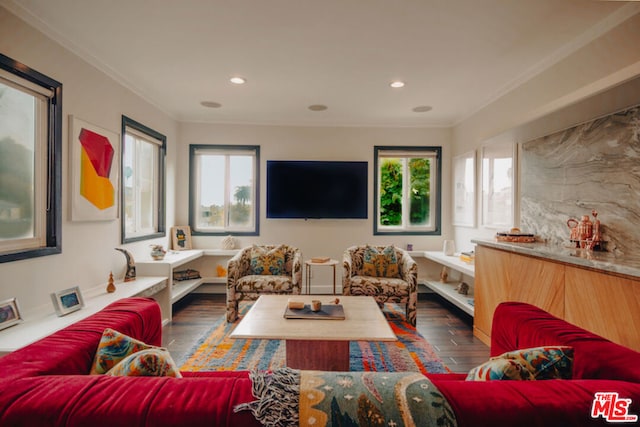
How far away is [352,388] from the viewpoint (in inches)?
30.8

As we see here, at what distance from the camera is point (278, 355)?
270 cm

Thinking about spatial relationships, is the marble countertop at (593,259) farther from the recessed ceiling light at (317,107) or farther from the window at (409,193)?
the recessed ceiling light at (317,107)

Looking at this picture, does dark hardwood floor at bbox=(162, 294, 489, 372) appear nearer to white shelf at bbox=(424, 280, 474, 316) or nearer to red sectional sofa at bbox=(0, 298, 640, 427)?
white shelf at bbox=(424, 280, 474, 316)

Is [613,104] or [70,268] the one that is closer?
[613,104]

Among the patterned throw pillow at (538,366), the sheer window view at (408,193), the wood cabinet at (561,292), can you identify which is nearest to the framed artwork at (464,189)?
the sheer window view at (408,193)

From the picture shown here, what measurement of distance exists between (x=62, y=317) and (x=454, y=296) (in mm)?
3815

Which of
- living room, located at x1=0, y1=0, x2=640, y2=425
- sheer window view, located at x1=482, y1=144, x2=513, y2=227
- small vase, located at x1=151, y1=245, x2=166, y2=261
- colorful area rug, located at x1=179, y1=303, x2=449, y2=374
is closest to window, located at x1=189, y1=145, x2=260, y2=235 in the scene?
living room, located at x1=0, y1=0, x2=640, y2=425

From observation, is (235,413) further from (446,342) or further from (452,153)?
(452,153)

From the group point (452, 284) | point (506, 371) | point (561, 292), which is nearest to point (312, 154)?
point (452, 284)

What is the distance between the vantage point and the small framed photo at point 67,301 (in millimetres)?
2184

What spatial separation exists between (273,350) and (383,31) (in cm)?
281

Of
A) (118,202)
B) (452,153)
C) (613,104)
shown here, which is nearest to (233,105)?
(118,202)

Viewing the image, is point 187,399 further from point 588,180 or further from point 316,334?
point 588,180

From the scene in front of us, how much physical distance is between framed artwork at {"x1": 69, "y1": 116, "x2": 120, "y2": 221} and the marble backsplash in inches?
159
